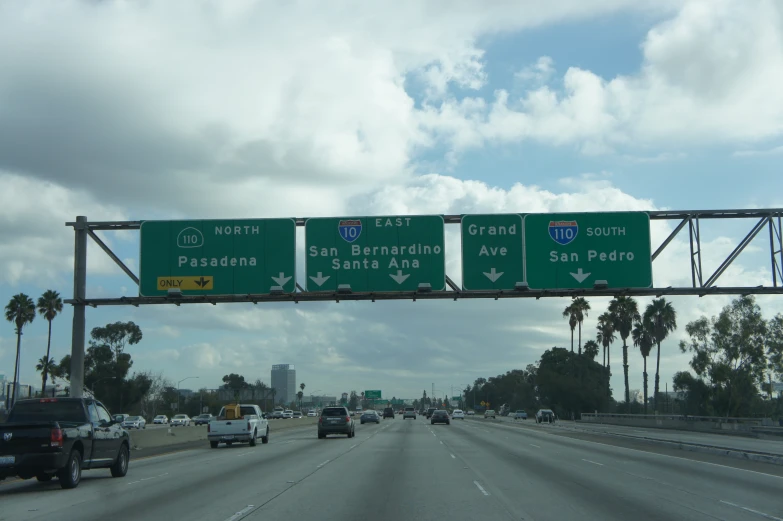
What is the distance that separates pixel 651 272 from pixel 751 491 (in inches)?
420

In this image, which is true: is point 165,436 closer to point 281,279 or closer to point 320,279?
point 281,279

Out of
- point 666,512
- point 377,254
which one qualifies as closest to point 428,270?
point 377,254

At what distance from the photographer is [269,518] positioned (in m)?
12.4

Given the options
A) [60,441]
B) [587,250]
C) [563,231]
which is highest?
[563,231]

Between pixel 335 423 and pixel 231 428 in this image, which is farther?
pixel 335 423

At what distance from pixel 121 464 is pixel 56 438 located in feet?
12.5

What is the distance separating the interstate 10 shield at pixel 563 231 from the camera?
1035 inches

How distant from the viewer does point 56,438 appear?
665 inches

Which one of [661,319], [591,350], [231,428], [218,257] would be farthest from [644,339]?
[218,257]

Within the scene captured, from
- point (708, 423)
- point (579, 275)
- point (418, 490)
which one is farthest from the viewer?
point (708, 423)

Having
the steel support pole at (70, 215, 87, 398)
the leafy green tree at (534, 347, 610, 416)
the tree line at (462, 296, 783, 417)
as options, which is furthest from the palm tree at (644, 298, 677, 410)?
the steel support pole at (70, 215, 87, 398)

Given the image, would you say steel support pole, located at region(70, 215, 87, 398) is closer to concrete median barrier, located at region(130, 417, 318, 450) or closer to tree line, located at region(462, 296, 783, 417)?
concrete median barrier, located at region(130, 417, 318, 450)

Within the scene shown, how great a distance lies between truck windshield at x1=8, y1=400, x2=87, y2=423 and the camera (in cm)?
1886

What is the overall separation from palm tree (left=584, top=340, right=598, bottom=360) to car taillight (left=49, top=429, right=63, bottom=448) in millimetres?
109288
